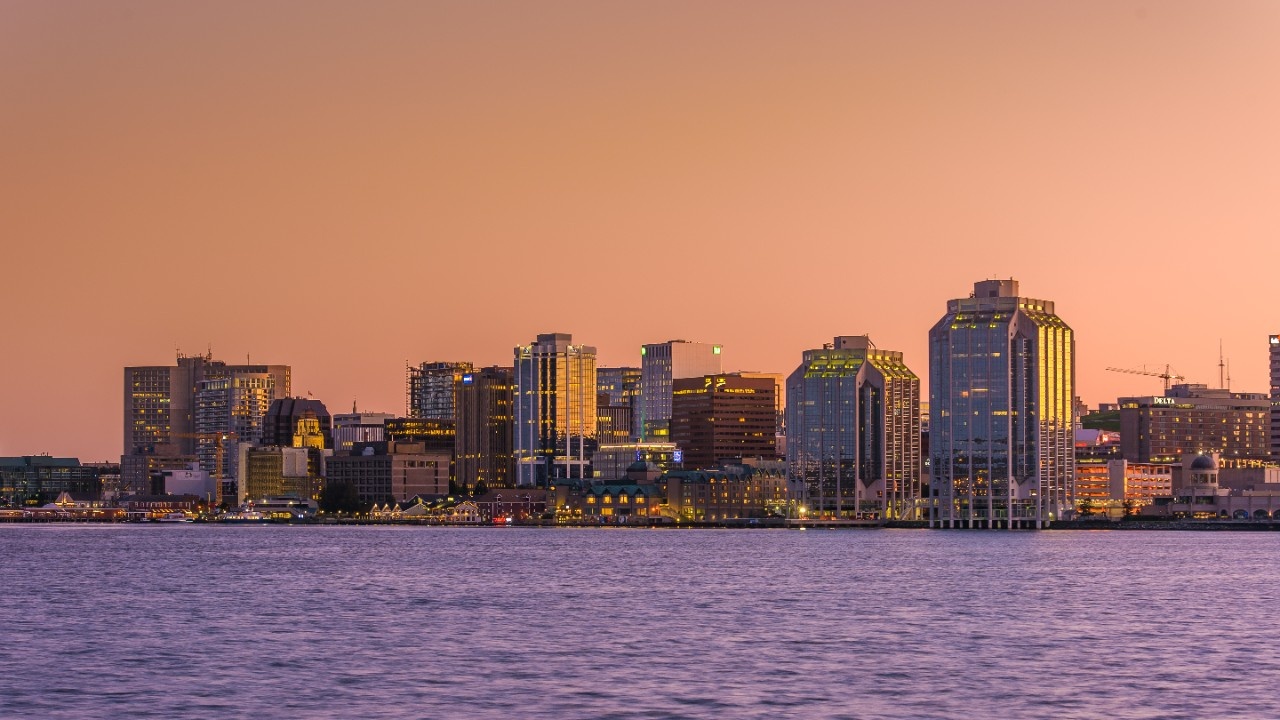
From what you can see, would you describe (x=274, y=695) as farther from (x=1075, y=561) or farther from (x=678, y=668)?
(x=1075, y=561)

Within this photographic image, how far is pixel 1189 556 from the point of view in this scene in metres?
168

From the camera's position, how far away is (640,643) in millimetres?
70562

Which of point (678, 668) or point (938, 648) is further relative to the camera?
point (938, 648)

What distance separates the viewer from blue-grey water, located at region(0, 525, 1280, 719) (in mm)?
54281

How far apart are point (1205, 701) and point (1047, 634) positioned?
20.4 meters

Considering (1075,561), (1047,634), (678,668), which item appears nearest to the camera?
(678,668)

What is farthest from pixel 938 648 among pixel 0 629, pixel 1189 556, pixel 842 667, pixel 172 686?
pixel 1189 556

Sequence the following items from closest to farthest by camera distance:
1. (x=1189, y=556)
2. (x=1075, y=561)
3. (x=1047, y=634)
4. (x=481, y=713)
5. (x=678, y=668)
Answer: (x=481, y=713), (x=678, y=668), (x=1047, y=634), (x=1075, y=561), (x=1189, y=556)

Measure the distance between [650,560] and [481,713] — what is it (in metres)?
100

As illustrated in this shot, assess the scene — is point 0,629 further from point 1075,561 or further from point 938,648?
point 1075,561

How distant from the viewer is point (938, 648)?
68625 millimetres

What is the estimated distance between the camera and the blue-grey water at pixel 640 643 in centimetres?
5428

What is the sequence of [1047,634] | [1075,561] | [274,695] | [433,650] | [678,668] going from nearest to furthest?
[274,695]
[678,668]
[433,650]
[1047,634]
[1075,561]

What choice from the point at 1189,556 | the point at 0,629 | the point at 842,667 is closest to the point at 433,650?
the point at 842,667
